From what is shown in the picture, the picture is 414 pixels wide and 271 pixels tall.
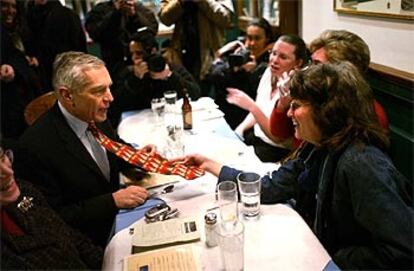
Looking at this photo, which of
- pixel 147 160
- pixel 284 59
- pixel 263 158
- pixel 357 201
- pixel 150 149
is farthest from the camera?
pixel 284 59

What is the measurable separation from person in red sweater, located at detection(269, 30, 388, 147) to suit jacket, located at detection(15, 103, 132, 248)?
906 millimetres

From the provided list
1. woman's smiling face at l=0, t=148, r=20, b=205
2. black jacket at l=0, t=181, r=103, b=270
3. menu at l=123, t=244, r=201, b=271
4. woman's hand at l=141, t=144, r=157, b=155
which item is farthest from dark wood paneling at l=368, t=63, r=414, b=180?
woman's smiling face at l=0, t=148, r=20, b=205

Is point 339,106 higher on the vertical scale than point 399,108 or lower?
higher

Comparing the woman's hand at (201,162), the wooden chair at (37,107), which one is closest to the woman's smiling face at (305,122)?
the woman's hand at (201,162)

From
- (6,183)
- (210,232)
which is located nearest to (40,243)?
(6,183)

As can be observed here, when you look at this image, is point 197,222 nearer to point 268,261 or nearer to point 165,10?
point 268,261

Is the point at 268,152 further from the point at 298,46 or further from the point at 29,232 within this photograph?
the point at 29,232

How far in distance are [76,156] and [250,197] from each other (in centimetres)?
68

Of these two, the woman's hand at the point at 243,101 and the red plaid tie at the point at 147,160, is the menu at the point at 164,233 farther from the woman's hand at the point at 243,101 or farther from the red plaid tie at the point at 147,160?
the woman's hand at the point at 243,101

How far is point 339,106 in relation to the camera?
1.23 metres

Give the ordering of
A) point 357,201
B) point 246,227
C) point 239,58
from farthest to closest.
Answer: point 239,58 < point 246,227 < point 357,201

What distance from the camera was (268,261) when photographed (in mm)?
1067

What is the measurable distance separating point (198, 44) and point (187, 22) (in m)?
0.21

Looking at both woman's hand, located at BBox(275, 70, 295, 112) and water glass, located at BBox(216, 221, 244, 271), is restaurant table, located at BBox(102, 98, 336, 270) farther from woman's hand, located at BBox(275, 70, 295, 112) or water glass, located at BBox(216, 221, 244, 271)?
woman's hand, located at BBox(275, 70, 295, 112)
